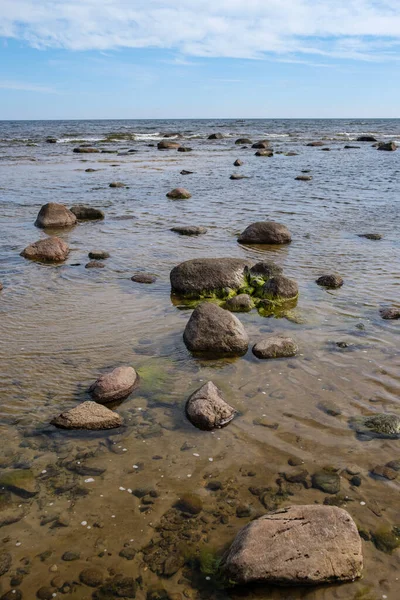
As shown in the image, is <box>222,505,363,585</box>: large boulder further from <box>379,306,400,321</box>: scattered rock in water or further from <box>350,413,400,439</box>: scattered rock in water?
<box>379,306,400,321</box>: scattered rock in water

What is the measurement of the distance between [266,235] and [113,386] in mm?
8462

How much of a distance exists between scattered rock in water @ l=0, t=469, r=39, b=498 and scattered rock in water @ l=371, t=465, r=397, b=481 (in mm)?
3138

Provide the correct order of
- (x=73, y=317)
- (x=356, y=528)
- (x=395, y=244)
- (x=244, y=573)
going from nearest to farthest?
(x=244, y=573), (x=356, y=528), (x=73, y=317), (x=395, y=244)

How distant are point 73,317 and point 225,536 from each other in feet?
16.7

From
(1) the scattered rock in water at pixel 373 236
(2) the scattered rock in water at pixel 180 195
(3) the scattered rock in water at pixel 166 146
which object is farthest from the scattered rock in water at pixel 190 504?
(3) the scattered rock in water at pixel 166 146

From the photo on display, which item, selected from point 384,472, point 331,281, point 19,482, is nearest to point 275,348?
point 384,472

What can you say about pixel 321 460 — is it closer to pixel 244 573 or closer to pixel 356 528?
pixel 356 528

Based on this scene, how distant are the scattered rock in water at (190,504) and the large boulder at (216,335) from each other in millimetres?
2856

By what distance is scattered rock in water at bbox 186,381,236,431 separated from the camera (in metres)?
5.62

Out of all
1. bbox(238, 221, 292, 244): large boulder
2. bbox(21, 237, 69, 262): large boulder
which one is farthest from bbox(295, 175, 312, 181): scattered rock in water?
bbox(21, 237, 69, 262): large boulder

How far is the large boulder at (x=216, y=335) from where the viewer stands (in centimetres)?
727

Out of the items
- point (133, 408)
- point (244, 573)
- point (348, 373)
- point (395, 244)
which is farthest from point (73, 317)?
point (395, 244)

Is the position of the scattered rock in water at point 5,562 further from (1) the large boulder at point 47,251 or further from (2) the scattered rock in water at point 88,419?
(1) the large boulder at point 47,251

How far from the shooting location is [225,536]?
4258 mm
